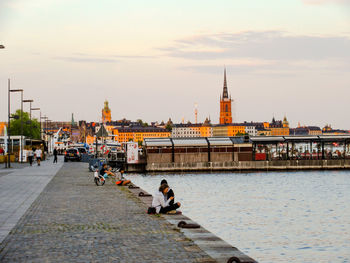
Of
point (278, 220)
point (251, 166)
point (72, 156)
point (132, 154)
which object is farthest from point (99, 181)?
point (72, 156)

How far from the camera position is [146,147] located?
8300 centimetres

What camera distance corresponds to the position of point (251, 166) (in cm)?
8488

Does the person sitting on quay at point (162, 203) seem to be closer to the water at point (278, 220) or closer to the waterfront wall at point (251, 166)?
the water at point (278, 220)

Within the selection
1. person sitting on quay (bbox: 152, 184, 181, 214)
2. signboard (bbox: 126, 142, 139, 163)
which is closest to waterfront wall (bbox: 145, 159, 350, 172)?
signboard (bbox: 126, 142, 139, 163)

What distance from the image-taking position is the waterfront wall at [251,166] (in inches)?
3231

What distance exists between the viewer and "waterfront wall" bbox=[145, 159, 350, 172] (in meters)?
82.1

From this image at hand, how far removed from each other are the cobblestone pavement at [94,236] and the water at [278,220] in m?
3.36

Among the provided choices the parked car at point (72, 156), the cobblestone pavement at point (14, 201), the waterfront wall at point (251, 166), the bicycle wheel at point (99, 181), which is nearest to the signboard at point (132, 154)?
the waterfront wall at point (251, 166)

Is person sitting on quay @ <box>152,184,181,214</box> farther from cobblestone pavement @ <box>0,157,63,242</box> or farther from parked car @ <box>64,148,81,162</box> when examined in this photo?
parked car @ <box>64,148,81,162</box>

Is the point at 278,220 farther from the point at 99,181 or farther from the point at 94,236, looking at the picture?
the point at 94,236

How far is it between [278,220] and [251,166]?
187 feet

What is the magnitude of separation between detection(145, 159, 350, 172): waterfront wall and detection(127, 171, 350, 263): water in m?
33.3

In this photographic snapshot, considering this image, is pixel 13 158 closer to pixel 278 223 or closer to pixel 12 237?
pixel 278 223

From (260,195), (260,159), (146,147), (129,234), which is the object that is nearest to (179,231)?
(129,234)
